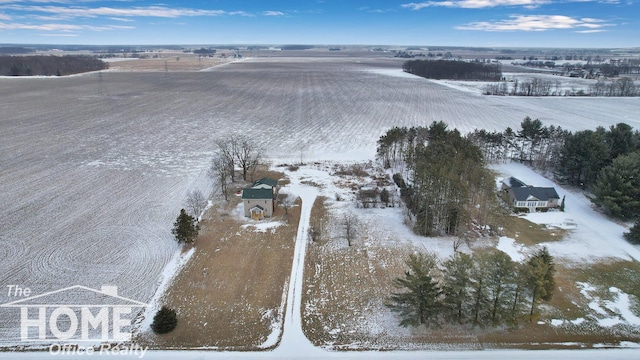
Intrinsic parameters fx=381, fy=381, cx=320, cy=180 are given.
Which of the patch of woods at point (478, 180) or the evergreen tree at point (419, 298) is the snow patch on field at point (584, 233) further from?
the evergreen tree at point (419, 298)

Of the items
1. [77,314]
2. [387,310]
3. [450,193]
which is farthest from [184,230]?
[450,193]

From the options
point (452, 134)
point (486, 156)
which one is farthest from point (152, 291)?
point (486, 156)

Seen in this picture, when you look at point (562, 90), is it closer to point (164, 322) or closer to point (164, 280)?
point (164, 280)

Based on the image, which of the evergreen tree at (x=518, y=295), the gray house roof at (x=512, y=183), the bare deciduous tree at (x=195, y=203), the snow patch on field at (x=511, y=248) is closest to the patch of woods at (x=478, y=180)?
the snow patch on field at (x=511, y=248)

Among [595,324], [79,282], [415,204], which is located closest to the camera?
[595,324]

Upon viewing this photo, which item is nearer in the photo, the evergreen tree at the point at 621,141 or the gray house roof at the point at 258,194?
the gray house roof at the point at 258,194

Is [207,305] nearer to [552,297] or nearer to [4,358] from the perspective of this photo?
[4,358]

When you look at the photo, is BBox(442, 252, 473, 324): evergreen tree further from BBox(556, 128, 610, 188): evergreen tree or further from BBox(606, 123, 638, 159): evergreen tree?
BBox(606, 123, 638, 159): evergreen tree
